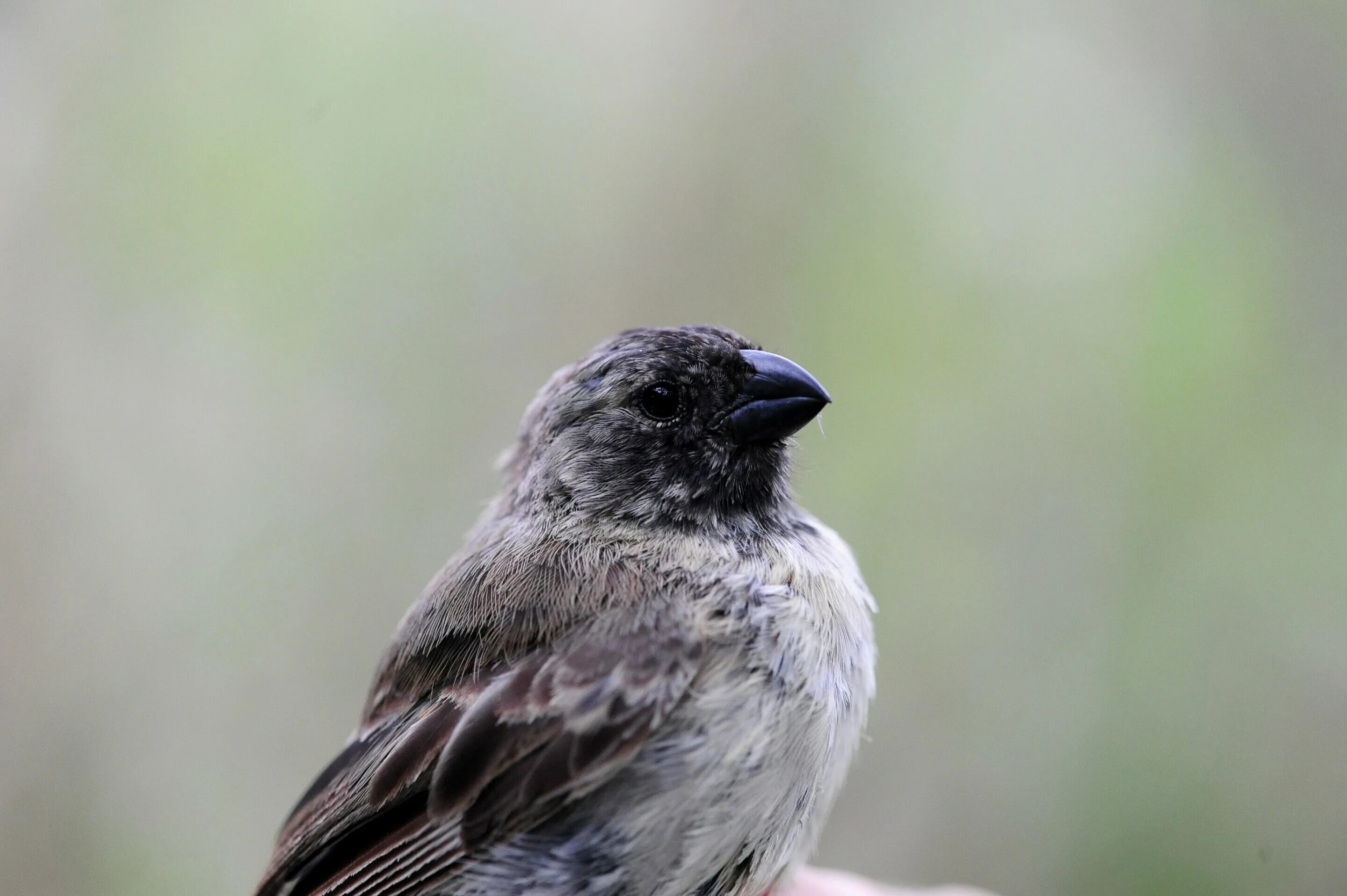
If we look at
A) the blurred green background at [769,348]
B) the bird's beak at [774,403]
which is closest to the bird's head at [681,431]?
the bird's beak at [774,403]

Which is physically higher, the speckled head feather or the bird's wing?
the speckled head feather

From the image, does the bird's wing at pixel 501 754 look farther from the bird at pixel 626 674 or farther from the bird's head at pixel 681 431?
the bird's head at pixel 681 431

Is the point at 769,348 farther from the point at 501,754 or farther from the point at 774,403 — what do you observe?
the point at 501,754

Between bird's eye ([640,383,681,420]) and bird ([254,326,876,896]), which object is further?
bird's eye ([640,383,681,420])

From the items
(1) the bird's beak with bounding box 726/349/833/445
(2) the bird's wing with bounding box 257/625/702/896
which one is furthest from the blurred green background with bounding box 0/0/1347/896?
(2) the bird's wing with bounding box 257/625/702/896

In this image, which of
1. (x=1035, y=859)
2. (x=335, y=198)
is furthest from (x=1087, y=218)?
(x=335, y=198)

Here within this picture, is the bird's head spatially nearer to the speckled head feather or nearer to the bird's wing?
the speckled head feather
